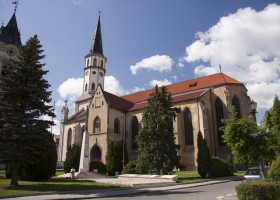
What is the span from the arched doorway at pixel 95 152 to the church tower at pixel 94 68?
18090 mm

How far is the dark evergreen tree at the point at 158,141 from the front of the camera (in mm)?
25375

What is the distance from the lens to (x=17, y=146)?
1639 centimetres

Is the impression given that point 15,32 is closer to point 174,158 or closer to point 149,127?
point 149,127

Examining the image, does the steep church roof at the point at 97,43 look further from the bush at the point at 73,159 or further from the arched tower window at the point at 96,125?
the bush at the point at 73,159

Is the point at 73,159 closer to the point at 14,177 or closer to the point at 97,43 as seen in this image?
the point at 14,177

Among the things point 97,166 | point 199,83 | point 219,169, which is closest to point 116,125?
point 97,166

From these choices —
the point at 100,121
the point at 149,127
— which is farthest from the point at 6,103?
the point at 100,121

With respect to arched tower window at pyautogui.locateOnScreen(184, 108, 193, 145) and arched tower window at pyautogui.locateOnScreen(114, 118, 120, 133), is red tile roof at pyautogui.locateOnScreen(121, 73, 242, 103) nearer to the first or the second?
arched tower window at pyautogui.locateOnScreen(184, 108, 193, 145)

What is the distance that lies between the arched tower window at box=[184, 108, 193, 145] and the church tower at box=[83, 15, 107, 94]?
80.6 ft

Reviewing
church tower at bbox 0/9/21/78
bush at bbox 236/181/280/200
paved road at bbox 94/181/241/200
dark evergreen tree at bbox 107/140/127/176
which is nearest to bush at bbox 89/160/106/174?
dark evergreen tree at bbox 107/140/127/176

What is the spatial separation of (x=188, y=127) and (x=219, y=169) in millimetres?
10934

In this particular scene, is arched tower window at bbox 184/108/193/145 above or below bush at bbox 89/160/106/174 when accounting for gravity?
above

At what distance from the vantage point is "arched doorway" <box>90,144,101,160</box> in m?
39.9

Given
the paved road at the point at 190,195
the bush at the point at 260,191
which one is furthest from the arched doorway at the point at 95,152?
the bush at the point at 260,191
